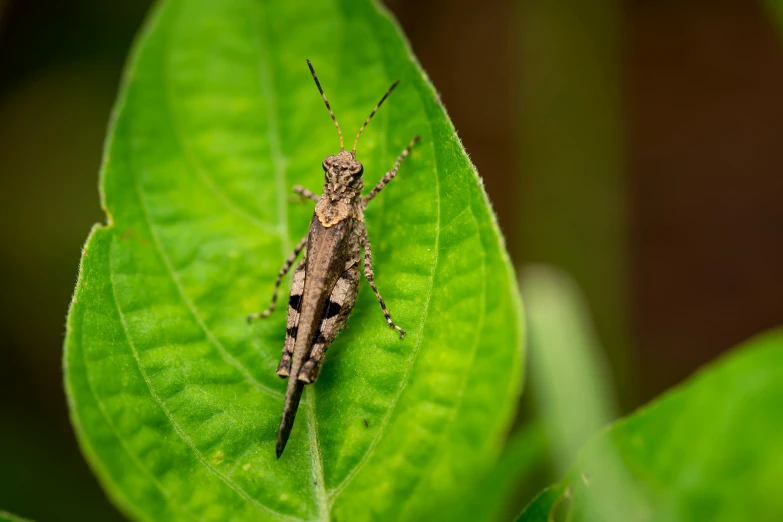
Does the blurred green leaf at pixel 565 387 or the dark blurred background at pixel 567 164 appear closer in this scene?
the blurred green leaf at pixel 565 387

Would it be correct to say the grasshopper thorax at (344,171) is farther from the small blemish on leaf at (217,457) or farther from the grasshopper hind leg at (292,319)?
the small blemish on leaf at (217,457)

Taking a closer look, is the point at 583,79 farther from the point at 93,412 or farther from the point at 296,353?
A: the point at 93,412

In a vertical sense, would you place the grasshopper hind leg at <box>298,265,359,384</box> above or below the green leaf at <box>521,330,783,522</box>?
below

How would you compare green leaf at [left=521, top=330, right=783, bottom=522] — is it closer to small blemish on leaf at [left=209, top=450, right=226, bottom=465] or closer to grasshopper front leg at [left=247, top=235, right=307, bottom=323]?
small blemish on leaf at [left=209, top=450, right=226, bottom=465]

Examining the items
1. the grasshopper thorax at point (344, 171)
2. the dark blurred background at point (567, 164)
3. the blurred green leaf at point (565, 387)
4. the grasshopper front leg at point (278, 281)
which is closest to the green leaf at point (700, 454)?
the blurred green leaf at point (565, 387)

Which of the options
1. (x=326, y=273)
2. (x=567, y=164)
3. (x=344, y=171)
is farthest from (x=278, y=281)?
(x=567, y=164)

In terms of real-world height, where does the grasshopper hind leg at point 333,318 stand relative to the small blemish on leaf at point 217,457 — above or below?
above

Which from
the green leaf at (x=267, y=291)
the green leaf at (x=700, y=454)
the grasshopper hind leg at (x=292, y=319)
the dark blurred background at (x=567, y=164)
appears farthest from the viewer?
the dark blurred background at (x=567, y=164)

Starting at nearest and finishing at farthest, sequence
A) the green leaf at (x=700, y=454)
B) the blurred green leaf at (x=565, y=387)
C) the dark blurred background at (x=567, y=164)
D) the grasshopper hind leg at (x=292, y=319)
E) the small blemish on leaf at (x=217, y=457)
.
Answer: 1. the green leaf at (x=700, y=454)
2. the blurred green leaf at (x=565, y=387)
3. the small blemish on leaf at (x=217, y=457)
4. the grasshopper hind leg at (x=292, y=319)
5. the dark blurred background at (x=567, y=164)

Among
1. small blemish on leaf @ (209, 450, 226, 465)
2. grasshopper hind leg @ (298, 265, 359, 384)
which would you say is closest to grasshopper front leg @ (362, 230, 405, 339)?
grasshopper hind leg @ (298, 265, 359, 384)
